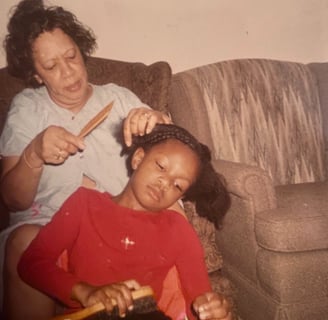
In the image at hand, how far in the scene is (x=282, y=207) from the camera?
38.9 inches

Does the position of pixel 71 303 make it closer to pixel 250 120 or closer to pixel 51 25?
pixel 51 25

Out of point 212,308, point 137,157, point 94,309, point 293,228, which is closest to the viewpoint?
point 94,309

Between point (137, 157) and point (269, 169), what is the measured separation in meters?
0.68

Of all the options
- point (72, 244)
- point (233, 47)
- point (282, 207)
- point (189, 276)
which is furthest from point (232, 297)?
point (233, 47)

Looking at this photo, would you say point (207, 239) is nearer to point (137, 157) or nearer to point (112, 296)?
point (137, 157)

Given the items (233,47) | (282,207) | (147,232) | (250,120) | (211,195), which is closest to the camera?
(147,232)

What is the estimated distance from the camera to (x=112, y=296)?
0.54 m

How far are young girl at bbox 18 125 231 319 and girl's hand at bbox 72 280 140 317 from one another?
53 millimetres

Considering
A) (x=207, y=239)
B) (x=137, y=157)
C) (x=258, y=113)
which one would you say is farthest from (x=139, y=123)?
(x=258, y=113)

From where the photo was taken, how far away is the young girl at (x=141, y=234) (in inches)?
25.1

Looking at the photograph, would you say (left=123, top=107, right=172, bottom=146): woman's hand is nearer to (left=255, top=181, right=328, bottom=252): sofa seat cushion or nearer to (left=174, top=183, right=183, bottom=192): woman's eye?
(left=174, top=183, right=183, bottom=192): woman's eye

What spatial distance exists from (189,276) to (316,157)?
2.69ft

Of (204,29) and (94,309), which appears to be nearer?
(94,309)

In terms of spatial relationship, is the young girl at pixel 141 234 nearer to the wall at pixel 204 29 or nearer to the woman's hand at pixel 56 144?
the woman's hand at pixel 56 144
